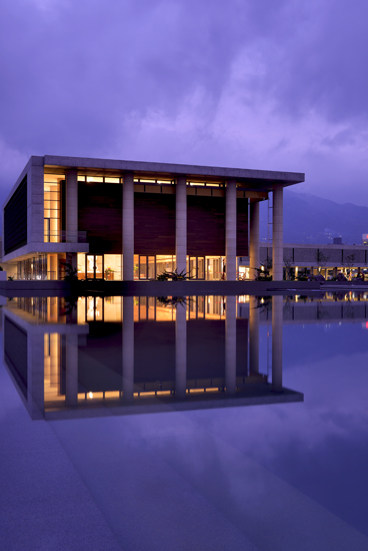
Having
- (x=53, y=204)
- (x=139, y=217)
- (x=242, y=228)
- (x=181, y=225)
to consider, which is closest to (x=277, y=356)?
(x=181, y=225)

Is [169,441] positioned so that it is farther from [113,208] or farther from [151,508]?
[113,208]

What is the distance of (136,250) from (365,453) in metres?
44.3

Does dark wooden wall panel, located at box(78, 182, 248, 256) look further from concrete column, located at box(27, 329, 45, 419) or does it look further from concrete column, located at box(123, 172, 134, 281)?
concrete column, located at box(27, 329, 45, 419)

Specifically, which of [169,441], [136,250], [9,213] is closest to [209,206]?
[136,250]

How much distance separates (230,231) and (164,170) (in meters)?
9.11

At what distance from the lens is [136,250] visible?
47125 mm

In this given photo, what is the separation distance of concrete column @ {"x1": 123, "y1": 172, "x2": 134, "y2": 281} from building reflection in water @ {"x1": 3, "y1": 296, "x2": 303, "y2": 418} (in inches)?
1333

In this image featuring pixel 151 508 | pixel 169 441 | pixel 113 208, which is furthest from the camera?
pixel 113 208

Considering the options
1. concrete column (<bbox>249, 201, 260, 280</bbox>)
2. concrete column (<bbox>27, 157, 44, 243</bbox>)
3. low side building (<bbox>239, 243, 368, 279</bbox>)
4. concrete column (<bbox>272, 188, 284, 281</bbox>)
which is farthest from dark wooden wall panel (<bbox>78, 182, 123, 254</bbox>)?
low side building (<bbox>239, 243, 368, 279</bbox>)

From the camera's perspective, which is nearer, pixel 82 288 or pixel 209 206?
Answer: pixel 82 288

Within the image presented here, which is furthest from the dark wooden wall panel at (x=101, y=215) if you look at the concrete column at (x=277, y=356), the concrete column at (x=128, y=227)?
the concrete column at (x=277, y=356)

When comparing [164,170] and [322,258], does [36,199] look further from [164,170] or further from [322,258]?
[322,258]

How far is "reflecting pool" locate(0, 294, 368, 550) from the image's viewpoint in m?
2.35

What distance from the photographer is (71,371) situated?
6.21 metres
